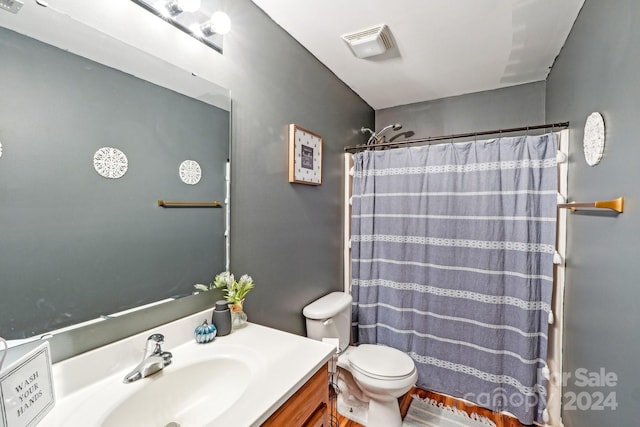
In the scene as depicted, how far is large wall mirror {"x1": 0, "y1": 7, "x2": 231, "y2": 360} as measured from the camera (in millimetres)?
708

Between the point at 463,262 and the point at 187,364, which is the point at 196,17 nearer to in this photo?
the point at 187,364

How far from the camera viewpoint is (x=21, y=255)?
713 mm

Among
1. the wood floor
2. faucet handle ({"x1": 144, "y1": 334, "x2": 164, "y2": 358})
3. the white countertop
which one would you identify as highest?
faucet handle ({"x1": 144, "y1": 334, "x2": 164, "y2": 358})

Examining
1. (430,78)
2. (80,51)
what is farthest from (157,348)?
(430,78)

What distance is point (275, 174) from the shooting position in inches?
62.2

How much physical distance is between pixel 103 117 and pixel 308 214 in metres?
1.24

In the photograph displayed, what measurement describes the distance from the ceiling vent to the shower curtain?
2.45ft

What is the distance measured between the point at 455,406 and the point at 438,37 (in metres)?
2.46

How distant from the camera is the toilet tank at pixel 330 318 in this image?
5.76 ft

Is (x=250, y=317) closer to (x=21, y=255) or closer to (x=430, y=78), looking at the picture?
(x=21, y=255)

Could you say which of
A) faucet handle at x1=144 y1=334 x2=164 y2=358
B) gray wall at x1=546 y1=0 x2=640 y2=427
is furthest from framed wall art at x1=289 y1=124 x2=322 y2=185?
gray wall at x1=546 y1=0 x2=640 y2=427

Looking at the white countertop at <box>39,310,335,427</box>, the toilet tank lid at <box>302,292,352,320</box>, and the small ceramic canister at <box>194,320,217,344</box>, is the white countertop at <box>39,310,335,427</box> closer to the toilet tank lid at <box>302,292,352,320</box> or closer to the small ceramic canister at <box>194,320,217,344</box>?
the small ceramic canister at <box>194,320,217,344</box>

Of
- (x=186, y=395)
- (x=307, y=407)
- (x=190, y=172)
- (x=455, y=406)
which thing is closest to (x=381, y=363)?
(x=455, y=406)

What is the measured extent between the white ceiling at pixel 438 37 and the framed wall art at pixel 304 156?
1.98 ft
